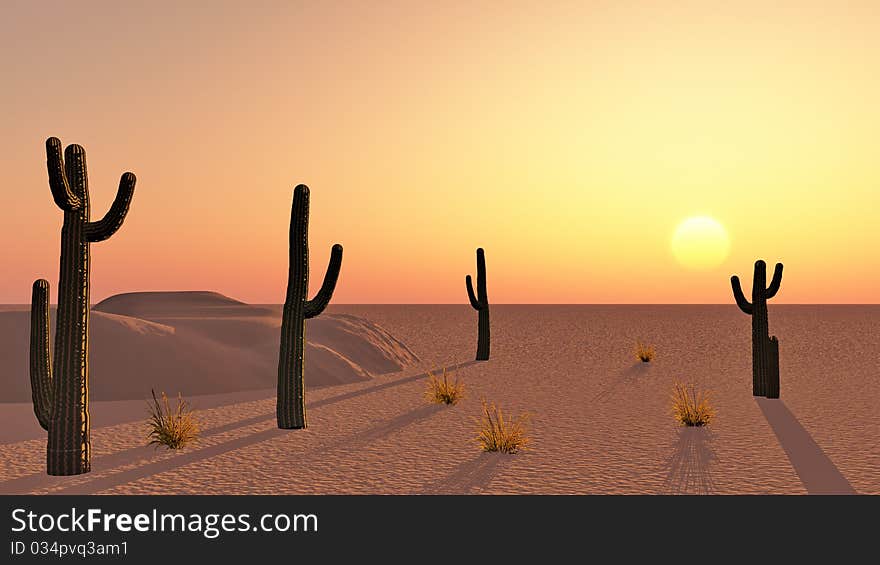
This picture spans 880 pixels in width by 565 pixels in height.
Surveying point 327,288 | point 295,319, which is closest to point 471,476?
point 295,319

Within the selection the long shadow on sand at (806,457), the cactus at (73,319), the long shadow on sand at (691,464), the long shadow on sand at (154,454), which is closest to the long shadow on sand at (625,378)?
the long shadow on sand at (806,457)

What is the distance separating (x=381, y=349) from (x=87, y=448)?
1613 centimetres

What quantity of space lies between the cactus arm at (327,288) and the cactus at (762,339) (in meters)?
8.66

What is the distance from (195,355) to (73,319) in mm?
9600

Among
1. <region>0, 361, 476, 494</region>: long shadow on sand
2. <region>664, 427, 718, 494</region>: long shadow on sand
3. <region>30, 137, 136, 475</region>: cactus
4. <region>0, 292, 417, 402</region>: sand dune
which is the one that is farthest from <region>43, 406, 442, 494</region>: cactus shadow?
<region>0, 292, 417, 402</region>: sand dune

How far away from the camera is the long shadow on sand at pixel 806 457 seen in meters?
8.44

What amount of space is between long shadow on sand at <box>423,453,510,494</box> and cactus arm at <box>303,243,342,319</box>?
414cm

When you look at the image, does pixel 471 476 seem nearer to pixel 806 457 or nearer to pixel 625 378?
pixel 806 457

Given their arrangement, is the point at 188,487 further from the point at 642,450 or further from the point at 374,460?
the point at 642,450

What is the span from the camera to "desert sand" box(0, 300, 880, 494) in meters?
8.76

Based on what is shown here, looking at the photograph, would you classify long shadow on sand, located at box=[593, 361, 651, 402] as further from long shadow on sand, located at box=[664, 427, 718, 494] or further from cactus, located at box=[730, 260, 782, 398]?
long shadow on sand, located at box=[664, 427, 718, 494]

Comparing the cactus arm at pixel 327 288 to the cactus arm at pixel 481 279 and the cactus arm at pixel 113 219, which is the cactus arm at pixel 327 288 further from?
the cactus arm at pixel 481 279

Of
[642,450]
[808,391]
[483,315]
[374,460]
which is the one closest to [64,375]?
[374,460]

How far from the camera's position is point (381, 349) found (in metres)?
25.2
